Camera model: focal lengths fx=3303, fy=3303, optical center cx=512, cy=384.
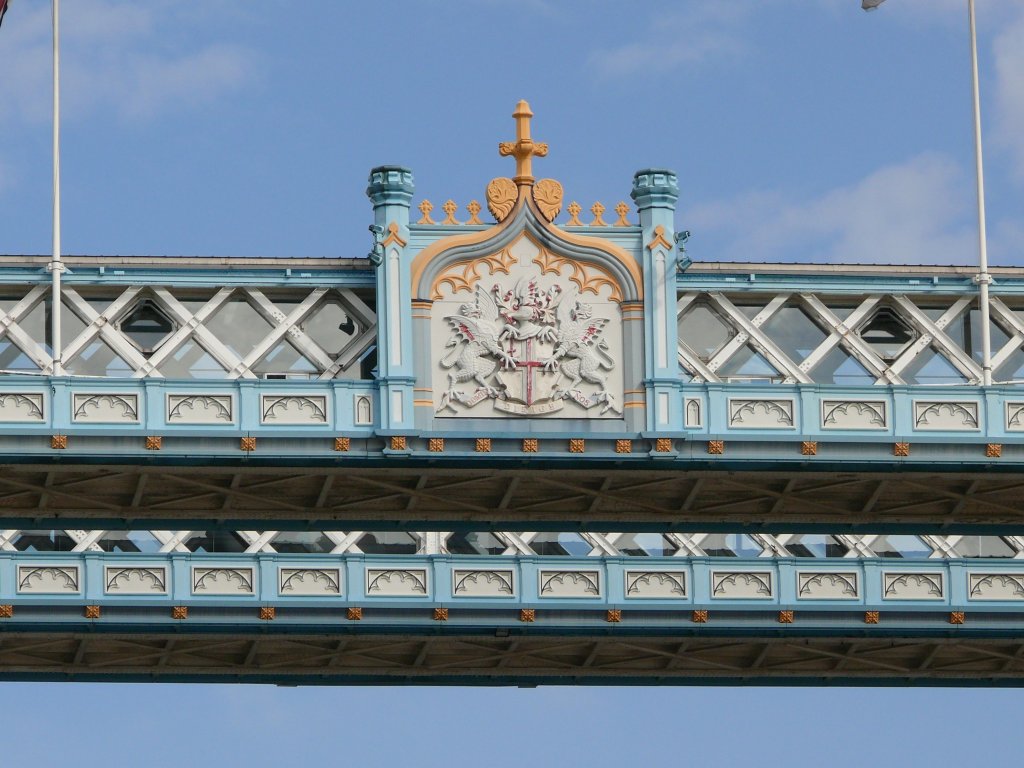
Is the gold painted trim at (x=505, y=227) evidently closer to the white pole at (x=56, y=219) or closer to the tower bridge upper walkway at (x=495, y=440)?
the tower bridge upper walkway at (x=495, y=440)

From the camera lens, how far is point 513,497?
59.9m

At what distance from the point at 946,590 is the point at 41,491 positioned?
1663 centimetres

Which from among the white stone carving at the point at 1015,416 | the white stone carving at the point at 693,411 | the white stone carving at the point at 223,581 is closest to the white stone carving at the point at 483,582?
the white stone carving at the point at 223,581

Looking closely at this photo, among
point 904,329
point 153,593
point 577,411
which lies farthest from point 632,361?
point 153,593

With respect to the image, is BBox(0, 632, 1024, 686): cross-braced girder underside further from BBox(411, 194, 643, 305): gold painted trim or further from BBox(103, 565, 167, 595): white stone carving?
BBox(411, 194, 643, 305): gold painted trim

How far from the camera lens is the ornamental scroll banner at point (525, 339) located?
56844mm

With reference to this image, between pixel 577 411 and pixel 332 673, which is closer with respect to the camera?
pixel 577 411

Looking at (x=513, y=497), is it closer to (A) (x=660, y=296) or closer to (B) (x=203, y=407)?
(A) (x=660, y=296)

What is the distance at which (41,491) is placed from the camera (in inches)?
2306

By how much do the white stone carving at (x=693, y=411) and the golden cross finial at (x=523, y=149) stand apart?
4750 millimetres

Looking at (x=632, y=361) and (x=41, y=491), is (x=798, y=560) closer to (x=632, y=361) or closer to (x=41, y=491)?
(x=632, y=361)

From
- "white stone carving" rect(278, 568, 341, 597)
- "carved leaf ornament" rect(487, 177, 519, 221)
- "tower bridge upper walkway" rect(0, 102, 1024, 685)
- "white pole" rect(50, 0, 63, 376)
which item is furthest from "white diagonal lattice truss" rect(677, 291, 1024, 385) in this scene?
"white pole" rect(50, 0, 63, 376)

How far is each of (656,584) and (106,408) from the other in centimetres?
1070

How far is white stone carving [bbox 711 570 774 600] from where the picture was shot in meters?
60.2
